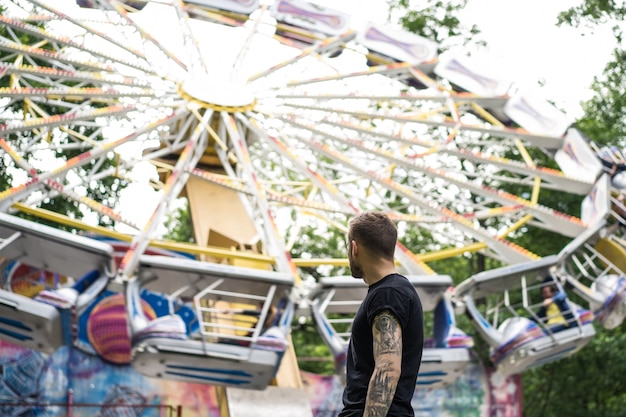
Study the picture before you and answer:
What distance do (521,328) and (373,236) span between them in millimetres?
10424

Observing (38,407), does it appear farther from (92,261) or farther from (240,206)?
(92,261)

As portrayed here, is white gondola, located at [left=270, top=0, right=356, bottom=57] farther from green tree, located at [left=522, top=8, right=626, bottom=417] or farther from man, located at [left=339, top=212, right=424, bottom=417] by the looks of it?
man, located at [left=339, top=212, right=424, bottom=417]

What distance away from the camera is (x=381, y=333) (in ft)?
10.9

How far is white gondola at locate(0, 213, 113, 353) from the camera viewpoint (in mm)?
11422

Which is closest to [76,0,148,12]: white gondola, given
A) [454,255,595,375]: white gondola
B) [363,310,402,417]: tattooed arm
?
[454,255,595,375]: white gondola

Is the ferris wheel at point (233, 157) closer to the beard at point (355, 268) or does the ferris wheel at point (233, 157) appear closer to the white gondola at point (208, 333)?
the white gondola at point (208, 333)

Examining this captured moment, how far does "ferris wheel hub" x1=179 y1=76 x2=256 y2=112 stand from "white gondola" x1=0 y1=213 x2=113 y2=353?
13.7 ft

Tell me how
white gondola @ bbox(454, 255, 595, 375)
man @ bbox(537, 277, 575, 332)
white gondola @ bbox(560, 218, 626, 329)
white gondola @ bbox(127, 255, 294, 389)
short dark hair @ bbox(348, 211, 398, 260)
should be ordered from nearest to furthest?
short dark hair @ bbox(348, 211, 398, 260), white gondola @ bbox(127, 255, 294, 389), white gondola @ bbox(454, 255, 595, 375), man @ bbox(537, 277, 575, 332), white gondola @ bbox(560, 218, 626, 329)

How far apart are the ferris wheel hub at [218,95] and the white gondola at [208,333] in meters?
3.92

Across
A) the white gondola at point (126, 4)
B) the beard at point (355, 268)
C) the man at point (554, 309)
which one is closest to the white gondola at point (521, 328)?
the man at point (554, 309)

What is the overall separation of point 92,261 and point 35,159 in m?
5.92

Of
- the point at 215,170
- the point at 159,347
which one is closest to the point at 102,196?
the point at 215,170

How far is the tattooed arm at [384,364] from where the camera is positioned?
3244 millimetres

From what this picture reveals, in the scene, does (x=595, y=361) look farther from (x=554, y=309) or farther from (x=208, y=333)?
(x=208, y=333)
